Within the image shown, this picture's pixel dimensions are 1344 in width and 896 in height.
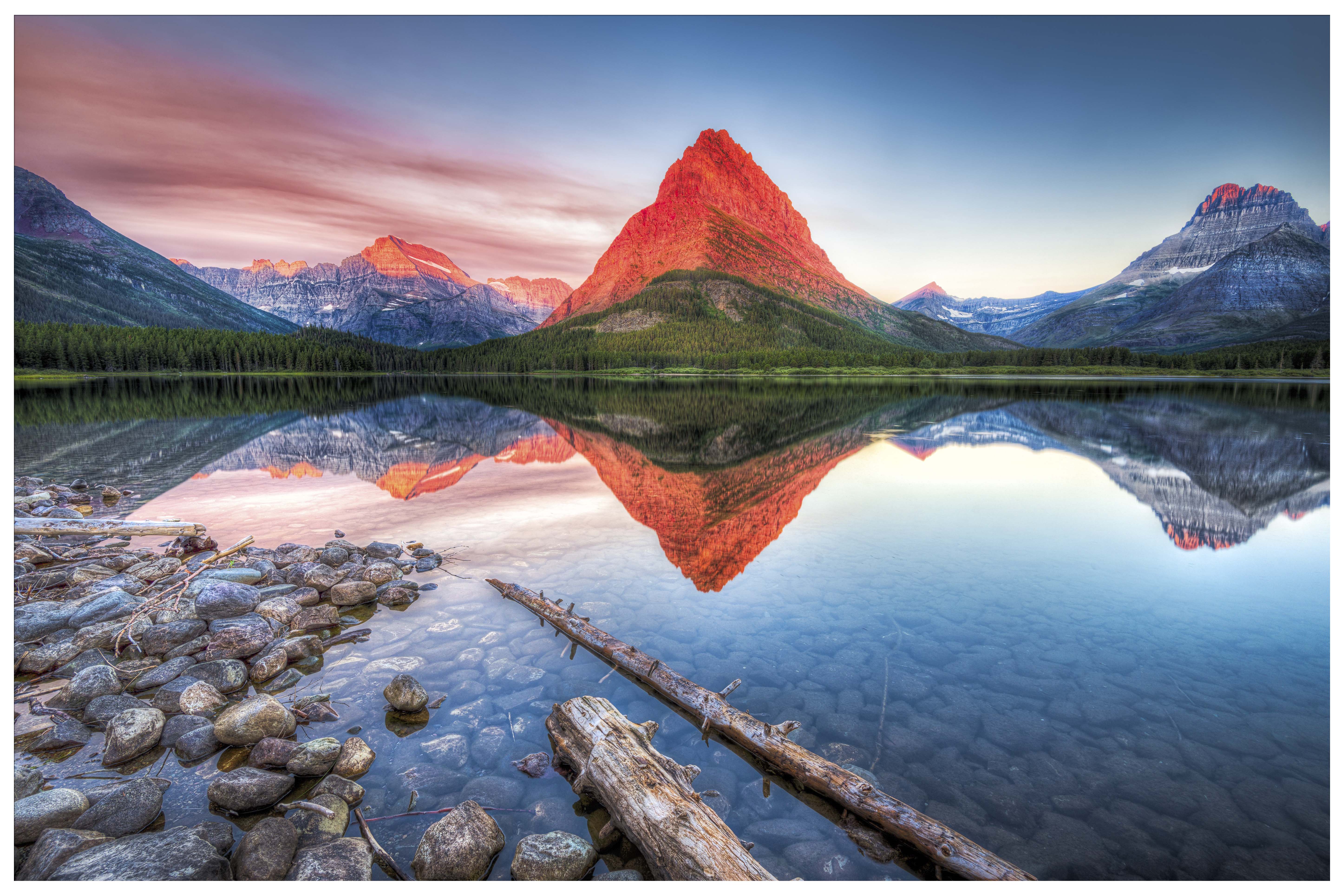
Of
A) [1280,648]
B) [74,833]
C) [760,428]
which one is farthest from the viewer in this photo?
[760,428]

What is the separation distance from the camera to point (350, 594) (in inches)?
445

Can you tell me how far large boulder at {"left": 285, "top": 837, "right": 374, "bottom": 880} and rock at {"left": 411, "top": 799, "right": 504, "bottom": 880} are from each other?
0.49 meters

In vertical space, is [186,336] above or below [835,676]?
above

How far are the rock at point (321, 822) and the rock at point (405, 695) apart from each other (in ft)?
5.60

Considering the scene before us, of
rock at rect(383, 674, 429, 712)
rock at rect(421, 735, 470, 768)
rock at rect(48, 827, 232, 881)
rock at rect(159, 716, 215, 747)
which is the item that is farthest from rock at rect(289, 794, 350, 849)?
rock at rect(159, 716, 215, 747)

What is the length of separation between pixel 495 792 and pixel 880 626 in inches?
294

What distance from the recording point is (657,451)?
106ft

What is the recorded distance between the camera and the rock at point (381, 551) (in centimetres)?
1395

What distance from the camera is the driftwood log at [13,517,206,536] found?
13367mm

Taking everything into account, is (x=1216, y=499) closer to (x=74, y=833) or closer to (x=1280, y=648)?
(x=1280, y=648)

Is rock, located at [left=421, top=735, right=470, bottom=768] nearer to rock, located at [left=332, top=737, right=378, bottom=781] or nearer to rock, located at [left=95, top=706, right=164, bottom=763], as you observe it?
rock, located at [left=332, top=737, right=378, bottom=781]

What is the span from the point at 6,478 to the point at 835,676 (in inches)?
461

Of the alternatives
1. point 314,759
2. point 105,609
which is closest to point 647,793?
point 314,759

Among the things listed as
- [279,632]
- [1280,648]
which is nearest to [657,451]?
[279,632]
